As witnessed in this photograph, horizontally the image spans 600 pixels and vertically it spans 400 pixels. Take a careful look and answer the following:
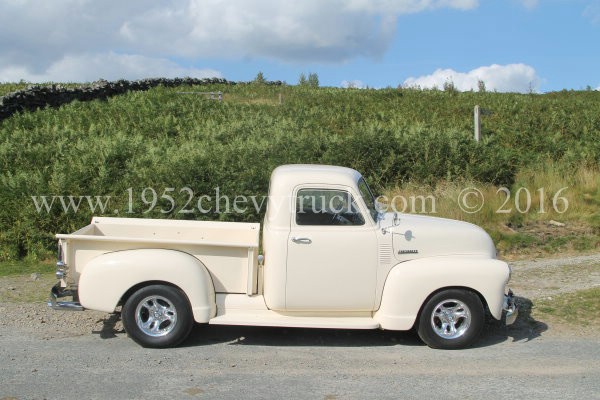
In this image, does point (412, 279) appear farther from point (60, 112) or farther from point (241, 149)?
point (60, 112)

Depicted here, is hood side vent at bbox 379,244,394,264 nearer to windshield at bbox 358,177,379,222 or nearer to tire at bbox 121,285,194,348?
windshield at bbox 358,177,379,222

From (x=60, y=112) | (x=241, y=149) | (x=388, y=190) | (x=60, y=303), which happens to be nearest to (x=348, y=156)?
(x=388, y=190)

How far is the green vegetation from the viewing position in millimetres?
11391

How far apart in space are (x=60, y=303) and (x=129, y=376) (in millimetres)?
1338

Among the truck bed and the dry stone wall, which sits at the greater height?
the dry stone wall

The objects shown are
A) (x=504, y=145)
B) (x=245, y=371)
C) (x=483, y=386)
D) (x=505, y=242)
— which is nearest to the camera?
(x=483, y=386)

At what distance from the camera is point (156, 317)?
6.36 meters

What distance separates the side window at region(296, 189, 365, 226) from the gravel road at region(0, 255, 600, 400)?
136 cm

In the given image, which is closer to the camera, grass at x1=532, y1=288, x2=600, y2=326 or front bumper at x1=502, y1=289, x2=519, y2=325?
front bumper at x1=502, y1=289, x2=519, y2=325

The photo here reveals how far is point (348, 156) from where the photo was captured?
45.3 ft

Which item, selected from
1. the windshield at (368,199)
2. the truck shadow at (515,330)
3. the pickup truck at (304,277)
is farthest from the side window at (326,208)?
the truck shadow at (515,330)

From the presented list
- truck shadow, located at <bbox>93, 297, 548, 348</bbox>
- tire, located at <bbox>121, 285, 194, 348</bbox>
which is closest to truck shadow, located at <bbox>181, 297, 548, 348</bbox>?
truck shadow, located at <bbox>93, 297, 548, 348</bbox>

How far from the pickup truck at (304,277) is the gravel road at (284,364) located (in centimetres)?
33

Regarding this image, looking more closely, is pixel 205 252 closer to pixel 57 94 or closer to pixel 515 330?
pixel 515 330
